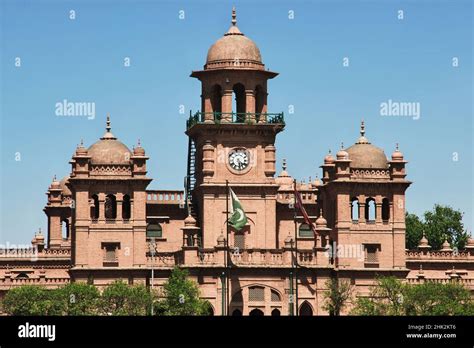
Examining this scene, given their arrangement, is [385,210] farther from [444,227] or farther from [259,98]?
[444,227]

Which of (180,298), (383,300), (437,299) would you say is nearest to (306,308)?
(383,300)

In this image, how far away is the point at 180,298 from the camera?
124500 millimetres

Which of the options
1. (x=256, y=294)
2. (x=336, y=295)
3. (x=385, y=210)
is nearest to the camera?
(x=336, y=295)

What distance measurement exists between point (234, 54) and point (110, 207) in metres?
15.0

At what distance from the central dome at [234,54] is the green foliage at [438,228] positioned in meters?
50.8

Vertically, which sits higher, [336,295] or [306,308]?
[336,295]

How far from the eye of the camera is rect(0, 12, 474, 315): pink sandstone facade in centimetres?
13250

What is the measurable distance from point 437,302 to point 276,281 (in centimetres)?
1311

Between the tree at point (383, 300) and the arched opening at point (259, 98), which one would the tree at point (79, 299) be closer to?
the tree at point (383, 300)

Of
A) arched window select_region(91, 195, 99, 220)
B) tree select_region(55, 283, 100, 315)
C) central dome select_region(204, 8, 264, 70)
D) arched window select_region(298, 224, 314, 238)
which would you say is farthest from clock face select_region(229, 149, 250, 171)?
tree select_region(55, 283, 100, 315)
